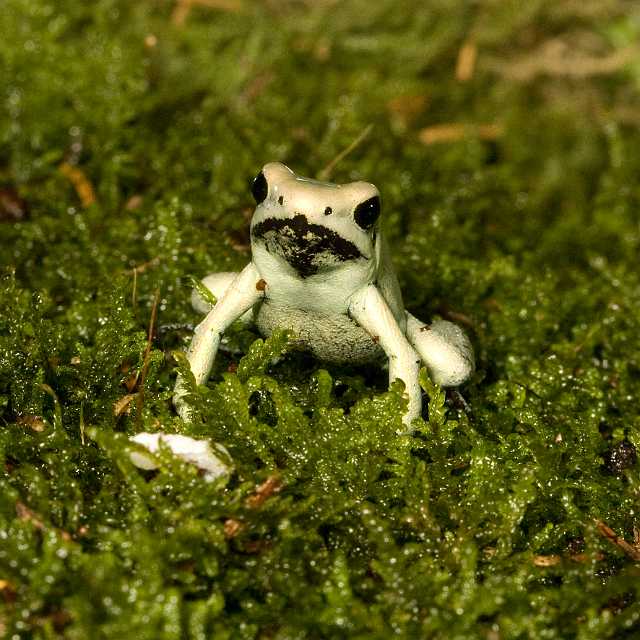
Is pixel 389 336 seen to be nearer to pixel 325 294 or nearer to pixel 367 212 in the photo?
pixel 325 294

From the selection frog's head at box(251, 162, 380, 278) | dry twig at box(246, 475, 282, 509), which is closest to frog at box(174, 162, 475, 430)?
frog's head at box(251, 162, 380, 278)

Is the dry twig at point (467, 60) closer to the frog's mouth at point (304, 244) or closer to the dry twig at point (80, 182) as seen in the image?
the dry twig at point (80, 182)

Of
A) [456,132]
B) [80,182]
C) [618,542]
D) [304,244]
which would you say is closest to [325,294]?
[304,244]

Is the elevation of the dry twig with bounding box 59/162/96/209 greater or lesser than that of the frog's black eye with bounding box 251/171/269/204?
lesser

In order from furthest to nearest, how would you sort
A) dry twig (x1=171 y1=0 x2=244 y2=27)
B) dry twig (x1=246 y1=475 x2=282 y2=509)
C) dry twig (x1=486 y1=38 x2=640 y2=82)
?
1. dry twig (x1=486 y1=38 x2=640 y2=82)
2. dry twig (x1=171 y1=0 x2=244 y2=27)
3. dry twig (x1=246 y1=475 x2=282 y2=509)

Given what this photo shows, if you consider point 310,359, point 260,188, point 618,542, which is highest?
point 260,188

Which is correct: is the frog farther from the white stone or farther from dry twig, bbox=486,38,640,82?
dry twig, bbox=486,38,640,82

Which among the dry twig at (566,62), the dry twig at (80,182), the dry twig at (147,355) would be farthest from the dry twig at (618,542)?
the dry twig at (566,62)

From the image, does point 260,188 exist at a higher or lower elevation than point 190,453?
higher
